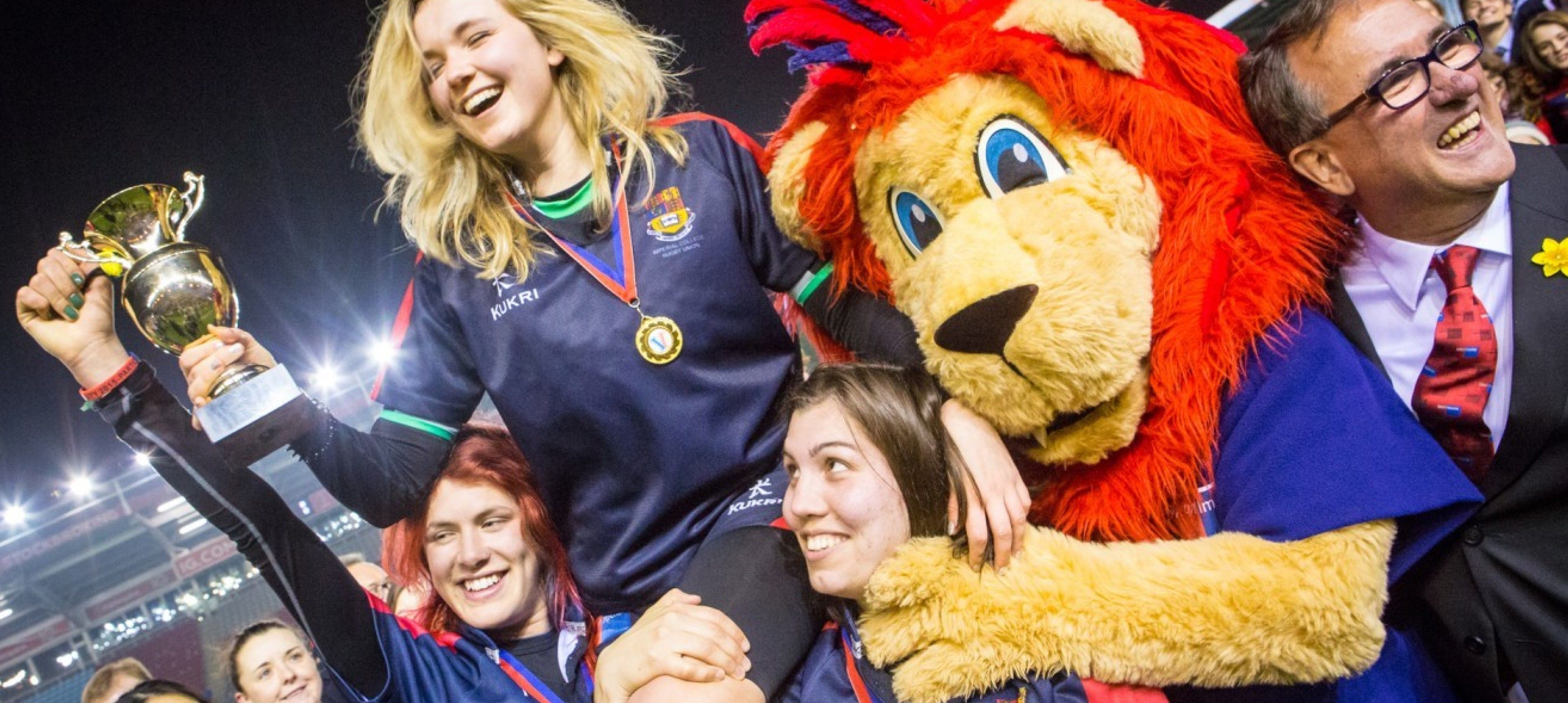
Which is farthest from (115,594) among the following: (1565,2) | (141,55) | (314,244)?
(1565,2)

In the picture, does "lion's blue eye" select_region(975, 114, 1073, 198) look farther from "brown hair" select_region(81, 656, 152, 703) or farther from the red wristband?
"brown hair" select_region(81, 656, 152, 703)

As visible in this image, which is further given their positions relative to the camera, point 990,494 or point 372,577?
point 372,577

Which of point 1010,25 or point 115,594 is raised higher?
point 115,594

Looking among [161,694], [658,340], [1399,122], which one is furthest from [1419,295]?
[161,694]

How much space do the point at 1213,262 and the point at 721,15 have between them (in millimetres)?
3986

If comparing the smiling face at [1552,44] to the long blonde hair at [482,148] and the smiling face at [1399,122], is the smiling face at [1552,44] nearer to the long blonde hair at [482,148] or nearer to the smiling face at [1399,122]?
the smiling face at [1399,122]

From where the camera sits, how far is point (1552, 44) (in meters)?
3.53

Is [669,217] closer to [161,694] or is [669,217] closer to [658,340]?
[658,340]

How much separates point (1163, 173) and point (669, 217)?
912 mm

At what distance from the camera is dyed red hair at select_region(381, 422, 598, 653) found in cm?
199

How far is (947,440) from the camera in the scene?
144 cm

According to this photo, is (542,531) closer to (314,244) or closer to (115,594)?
(314,244)

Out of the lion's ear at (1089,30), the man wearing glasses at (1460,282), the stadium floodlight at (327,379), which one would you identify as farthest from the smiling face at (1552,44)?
the stadium floodlight at (327,379)

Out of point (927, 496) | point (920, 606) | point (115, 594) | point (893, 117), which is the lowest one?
point (920, 606)
